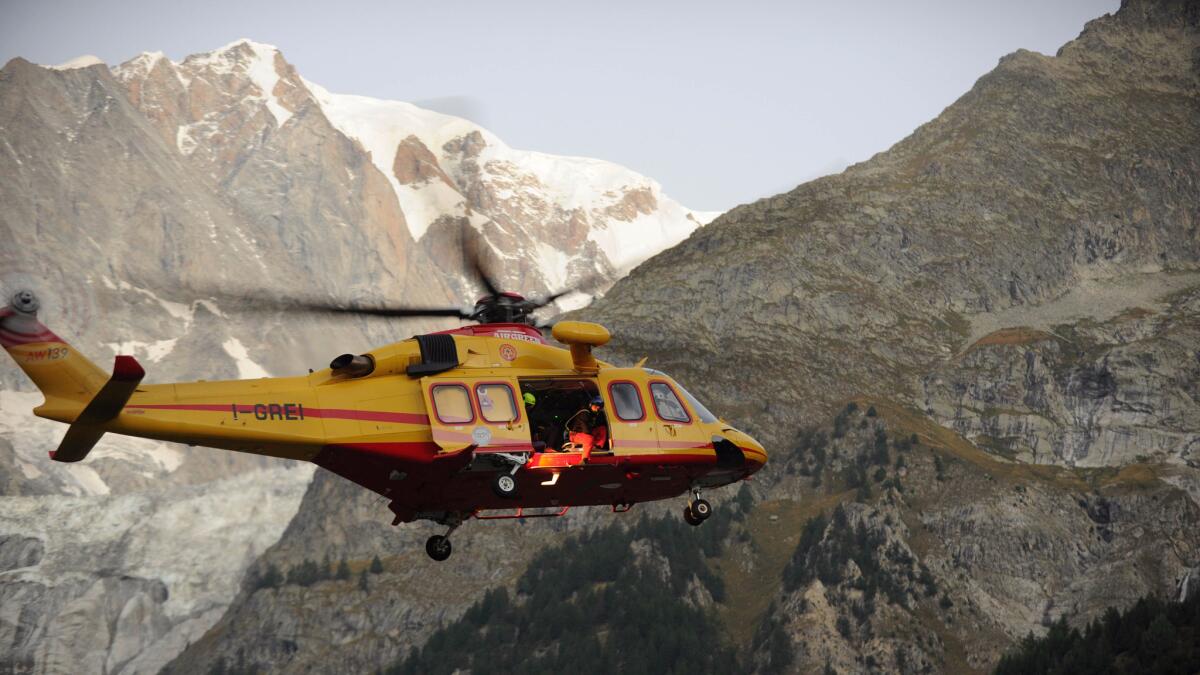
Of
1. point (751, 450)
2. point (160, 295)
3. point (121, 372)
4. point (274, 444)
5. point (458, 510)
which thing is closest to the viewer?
point (121, 372)

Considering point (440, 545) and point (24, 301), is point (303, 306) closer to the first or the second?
point (24, 301)

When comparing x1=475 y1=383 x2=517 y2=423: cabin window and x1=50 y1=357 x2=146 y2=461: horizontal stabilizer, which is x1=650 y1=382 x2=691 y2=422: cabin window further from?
x1=50 y1=357 x2=146 y2=461: horizontal stabilizer

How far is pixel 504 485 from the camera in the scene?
4847 centimetres

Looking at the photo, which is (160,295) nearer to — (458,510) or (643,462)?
(458,510)

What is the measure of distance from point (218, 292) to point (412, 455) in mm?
9217

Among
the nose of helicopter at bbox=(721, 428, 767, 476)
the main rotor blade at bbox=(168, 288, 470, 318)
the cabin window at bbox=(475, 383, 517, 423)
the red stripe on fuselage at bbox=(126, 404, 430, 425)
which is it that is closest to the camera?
the main rotor blade at bbox=(168, 288, 470, 318)

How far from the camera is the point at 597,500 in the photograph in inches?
2067

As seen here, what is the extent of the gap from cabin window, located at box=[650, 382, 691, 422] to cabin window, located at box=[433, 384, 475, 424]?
754cm

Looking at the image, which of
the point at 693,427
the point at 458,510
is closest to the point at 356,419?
the point at 458,510

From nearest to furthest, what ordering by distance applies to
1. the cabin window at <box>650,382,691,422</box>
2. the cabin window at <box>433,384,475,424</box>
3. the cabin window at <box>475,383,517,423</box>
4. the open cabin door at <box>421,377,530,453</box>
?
the open cabin door at <box>421,377,530,453</box> → the cabin window at <box>433,384,475,424</box> → the cabin window at <box>475,383,517,423</box> → the cabin window at <box>650,382,691,422</box>

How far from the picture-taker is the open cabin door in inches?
1906

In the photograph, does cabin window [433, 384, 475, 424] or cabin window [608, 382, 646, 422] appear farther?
cabin window [608, 382, 646, 422]

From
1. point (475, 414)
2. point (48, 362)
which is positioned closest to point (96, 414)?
point (48, 362)

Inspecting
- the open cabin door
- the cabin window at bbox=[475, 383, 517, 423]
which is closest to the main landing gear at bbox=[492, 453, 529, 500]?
the open cabin door
